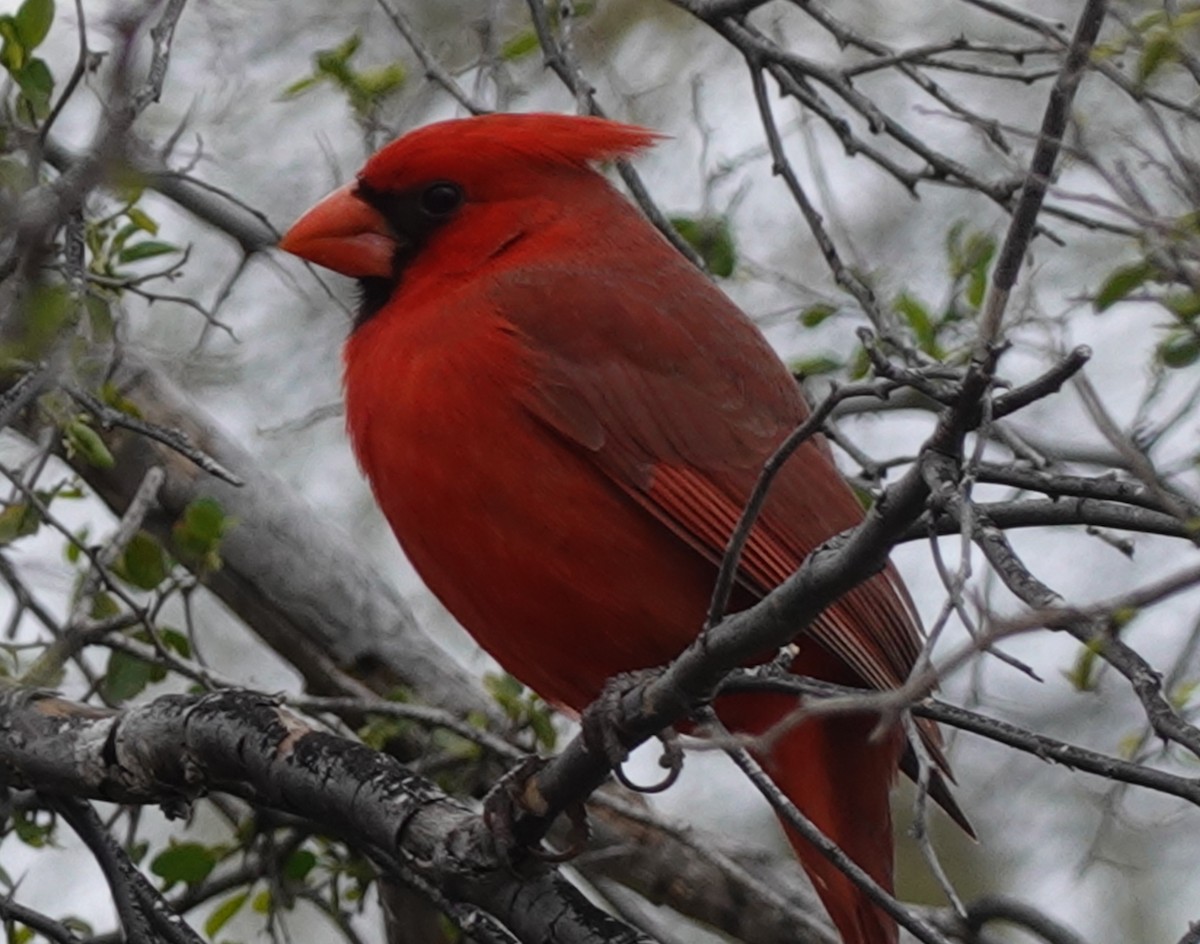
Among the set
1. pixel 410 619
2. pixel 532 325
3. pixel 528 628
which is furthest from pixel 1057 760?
pixel 410 619

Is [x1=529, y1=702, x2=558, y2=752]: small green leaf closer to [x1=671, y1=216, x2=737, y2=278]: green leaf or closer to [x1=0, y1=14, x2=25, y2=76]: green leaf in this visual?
[x1=671, y1=216, x2=737, y2=278]: green leaf

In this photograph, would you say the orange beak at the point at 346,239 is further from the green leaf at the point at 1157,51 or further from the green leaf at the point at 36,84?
the green leaf at the point at 1157,51

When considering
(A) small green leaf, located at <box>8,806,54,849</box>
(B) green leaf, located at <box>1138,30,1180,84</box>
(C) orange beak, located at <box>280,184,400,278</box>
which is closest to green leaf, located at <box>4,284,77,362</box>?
(A) small green leaf, located at <box>8,806,54,849</box>

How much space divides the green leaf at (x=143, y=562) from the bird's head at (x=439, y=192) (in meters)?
0.59

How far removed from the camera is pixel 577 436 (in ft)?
11.4

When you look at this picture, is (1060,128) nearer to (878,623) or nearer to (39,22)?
(878,623)

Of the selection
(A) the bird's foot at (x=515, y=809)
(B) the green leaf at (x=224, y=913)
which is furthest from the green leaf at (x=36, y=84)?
(B) the green leaf at (x=224, y=913)

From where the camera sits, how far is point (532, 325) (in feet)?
11.8

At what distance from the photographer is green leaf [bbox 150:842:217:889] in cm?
365

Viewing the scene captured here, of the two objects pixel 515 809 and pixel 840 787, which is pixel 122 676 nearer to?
pixel 515 809

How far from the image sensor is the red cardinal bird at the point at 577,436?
3357 mm

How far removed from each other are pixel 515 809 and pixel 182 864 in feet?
3.16

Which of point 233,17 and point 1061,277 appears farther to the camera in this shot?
point 1061,277

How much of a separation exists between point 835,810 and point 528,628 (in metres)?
0.60
